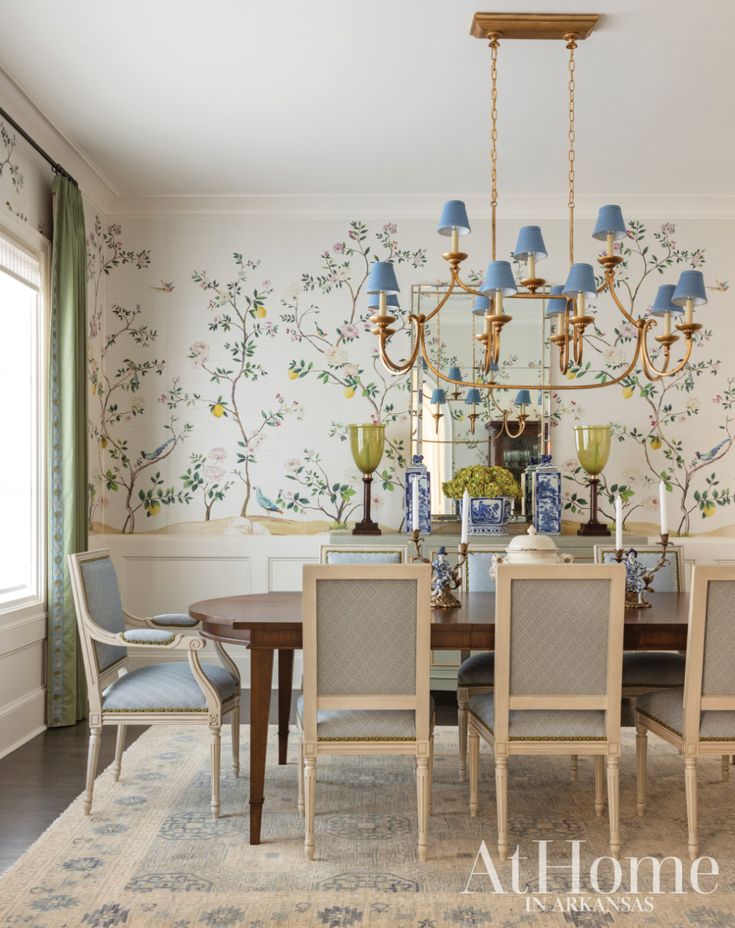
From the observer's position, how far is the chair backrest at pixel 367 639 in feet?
8.91

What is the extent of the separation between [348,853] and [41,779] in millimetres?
1410

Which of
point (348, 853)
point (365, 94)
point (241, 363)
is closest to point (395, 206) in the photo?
point (241, 363)

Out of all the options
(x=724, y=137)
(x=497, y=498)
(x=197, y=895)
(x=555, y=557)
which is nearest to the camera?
(x=197, y=895)

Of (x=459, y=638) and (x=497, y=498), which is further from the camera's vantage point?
(x=497, y=498)

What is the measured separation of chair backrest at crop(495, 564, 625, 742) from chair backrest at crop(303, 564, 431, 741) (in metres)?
0.25

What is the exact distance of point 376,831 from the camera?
9.76ft

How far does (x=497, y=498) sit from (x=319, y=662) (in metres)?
2.34

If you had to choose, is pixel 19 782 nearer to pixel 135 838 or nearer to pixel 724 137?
pixel 135 838

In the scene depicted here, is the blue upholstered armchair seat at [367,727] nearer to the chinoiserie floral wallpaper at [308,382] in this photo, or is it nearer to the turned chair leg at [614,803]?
the turned chair leg at [614,803]

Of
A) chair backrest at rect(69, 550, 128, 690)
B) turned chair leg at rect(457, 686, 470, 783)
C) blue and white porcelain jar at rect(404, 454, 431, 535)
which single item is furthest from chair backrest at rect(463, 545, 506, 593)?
chair backrest at rect(69, 550, 128, 690)

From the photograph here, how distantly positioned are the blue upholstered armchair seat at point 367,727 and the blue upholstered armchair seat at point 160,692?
0.49m

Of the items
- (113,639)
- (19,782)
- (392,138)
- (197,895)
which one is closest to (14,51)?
(392,138)

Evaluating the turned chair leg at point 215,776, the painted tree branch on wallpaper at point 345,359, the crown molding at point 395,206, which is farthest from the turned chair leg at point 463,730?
the crown molding at point 395,206

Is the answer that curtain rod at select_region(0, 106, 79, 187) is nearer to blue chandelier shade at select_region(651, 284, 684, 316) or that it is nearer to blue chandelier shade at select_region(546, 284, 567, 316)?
blue chandelier shade at select_region(546, 284, 567, 316)
